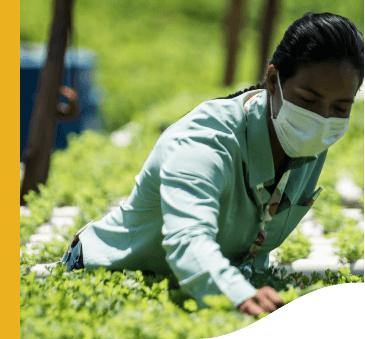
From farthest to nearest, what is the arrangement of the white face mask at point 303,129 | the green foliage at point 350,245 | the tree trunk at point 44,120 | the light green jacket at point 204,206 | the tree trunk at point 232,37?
the tree trunk at point 232,37
the tree trunk at point 44,120
the green foliage at point 350,245
the white face mask at point 303,129
the light green jacket at point 204,206

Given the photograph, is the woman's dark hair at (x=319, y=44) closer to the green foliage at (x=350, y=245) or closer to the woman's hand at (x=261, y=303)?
the woman's hand at (x=261, y=303)

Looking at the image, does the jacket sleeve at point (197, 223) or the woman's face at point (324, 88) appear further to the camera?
the woman's face at point (324, 88)

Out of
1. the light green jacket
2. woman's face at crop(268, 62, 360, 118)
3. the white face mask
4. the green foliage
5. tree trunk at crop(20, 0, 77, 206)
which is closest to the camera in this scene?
the light green jacket

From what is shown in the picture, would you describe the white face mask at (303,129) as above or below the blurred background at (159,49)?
above

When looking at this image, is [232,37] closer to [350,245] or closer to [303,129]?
[350,245]

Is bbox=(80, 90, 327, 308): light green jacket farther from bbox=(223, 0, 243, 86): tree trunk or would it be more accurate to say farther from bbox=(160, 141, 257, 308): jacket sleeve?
bbox=(223, 0, 243, 86): tree trunk

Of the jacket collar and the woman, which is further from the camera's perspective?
the jacket collar

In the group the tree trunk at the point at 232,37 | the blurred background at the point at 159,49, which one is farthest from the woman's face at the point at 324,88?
the tree trunk at the point at 232,37

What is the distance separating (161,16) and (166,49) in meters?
0.76

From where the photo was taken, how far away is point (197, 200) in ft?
4.78

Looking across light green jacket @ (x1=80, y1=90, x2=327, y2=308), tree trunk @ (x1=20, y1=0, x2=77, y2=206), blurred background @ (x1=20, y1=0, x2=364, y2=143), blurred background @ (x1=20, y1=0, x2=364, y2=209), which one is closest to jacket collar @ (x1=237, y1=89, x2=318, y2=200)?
light green jacket @ (x1=80, y1=90, x2=327, y2=308)

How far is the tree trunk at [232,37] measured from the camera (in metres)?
10.2

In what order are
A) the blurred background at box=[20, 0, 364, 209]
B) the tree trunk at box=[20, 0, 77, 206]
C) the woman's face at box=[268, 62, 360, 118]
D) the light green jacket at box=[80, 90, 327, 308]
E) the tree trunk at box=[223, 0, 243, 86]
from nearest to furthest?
the light green jacket at box=[80, 90, 327, 308] → the woman's face at box=[268, 62, 360, 118] → the tree trunk at box=[20, 0, 77, 206] → the blurred background at box=[20, 0, 364, 209] → the tree trunk at box=[223, 0, 243, 86]

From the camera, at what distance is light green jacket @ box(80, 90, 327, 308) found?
1.40 m
